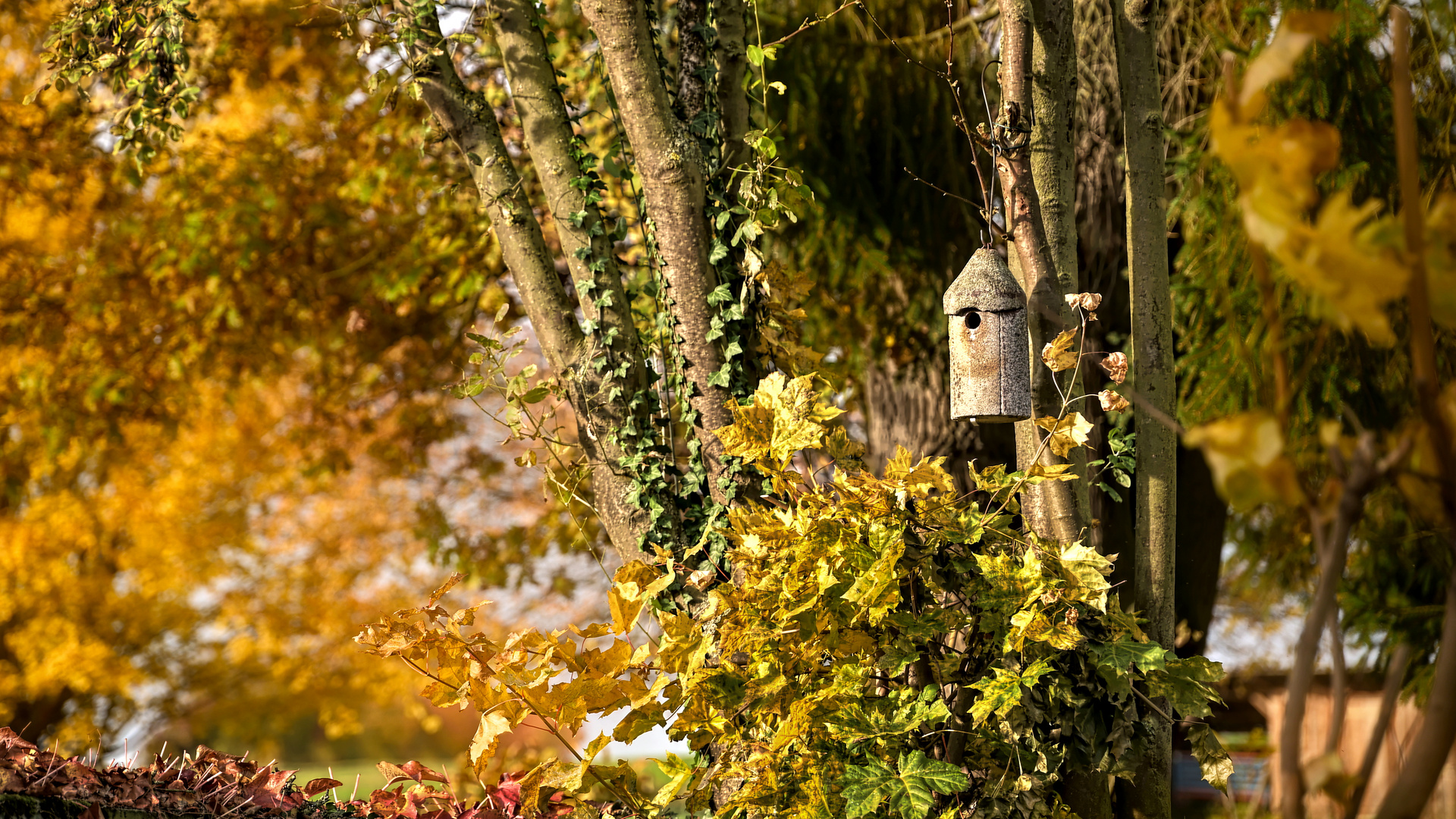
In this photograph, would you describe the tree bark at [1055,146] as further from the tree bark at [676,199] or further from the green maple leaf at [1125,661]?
the tree bark at [676,199]

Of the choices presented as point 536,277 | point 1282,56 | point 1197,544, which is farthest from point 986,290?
point 1197,544

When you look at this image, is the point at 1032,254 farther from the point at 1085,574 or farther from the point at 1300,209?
the point at 1300,209

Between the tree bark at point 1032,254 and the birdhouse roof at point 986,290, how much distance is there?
99mm

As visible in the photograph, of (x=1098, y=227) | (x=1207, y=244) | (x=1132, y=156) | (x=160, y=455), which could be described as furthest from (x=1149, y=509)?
(x=160, y=455)

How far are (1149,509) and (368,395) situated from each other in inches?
242

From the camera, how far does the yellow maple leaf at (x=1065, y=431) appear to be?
2094 millimetres

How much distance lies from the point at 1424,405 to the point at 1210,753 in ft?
4.81

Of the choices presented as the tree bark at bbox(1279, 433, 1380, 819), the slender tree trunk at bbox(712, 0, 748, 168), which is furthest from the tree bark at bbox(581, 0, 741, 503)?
the tree bark at bbox(1279, 433, 1380, 819)

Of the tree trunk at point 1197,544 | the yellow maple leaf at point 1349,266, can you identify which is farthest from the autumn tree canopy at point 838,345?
the tree trunk at point 1197,544

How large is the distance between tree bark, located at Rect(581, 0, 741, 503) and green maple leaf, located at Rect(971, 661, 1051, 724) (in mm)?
901

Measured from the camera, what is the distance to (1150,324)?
2.54m

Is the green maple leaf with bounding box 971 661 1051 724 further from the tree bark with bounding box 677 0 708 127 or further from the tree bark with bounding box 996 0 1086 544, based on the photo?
the tree bark with bounding box 677 0 708 127

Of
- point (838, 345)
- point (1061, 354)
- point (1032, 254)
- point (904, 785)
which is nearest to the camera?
point (904, 785)

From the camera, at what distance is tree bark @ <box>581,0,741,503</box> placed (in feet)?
8.77
